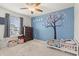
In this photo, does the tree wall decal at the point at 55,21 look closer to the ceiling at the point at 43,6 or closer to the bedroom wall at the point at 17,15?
the ceiling at the point at 43,6

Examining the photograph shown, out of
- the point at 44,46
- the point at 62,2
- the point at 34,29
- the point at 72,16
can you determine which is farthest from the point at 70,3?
the point at 44,46

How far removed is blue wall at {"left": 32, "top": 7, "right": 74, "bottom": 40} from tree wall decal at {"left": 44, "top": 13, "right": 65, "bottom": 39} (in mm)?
61

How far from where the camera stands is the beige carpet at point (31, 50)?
5.41 feet

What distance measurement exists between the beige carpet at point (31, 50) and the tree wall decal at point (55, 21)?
36 centimetres

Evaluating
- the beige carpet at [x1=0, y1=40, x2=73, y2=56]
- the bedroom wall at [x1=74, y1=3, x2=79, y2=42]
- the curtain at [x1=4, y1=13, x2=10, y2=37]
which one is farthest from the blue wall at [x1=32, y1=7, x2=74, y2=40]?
the curtain at [x1=4, y1=13, x2=10, y2=37]

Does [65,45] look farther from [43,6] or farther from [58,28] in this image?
[43,6]

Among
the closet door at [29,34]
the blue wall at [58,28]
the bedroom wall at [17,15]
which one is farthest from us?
the closet door at [29,34]

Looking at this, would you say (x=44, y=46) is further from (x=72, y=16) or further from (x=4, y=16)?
(x=4, y=16)

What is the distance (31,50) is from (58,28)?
2.41ft

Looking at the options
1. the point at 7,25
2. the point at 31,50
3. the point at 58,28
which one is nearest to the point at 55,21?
the point at 58,28

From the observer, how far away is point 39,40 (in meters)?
1.85

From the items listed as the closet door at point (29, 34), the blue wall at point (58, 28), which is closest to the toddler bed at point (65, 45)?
the blue wall at point (58, 28)

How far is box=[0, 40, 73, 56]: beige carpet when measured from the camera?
1647mm

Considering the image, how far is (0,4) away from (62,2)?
3.84 feet
